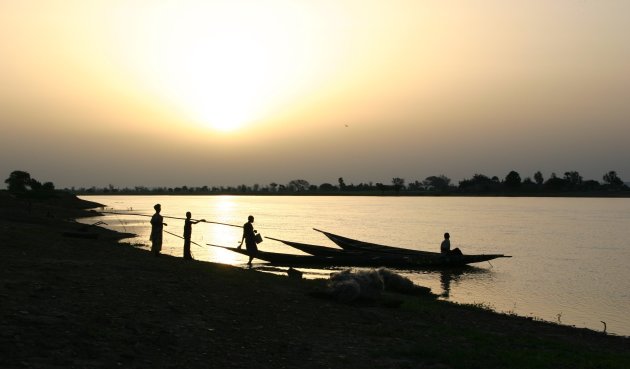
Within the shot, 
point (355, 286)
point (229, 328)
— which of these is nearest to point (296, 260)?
point (355, 286)

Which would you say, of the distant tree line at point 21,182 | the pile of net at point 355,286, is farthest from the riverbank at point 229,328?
the distant tree line at point 21,182

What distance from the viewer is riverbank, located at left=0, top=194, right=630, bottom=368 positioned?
26.1 ft

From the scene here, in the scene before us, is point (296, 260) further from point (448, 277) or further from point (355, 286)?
point (355, 286)

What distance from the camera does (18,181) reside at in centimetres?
6712

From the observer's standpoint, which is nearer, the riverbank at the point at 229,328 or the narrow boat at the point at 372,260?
the riverbank at the point at 229,328

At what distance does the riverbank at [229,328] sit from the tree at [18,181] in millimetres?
57378

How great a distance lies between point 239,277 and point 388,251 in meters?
17.1

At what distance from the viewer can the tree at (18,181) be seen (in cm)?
6594

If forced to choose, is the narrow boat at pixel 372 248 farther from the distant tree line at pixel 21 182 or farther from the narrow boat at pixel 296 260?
the distant tree line at pixel 21 182

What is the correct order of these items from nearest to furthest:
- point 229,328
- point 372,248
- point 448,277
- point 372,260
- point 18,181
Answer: point 229,328 < point 448,277 < point 372,260 < point 372,248 < point 18,181

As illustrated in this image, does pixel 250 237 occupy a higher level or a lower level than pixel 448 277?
higher

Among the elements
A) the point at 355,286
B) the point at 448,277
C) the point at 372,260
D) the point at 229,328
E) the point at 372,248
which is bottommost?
the point at 448,277

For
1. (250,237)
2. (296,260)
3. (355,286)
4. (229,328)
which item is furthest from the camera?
(296,260)

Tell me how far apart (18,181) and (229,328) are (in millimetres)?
67493
